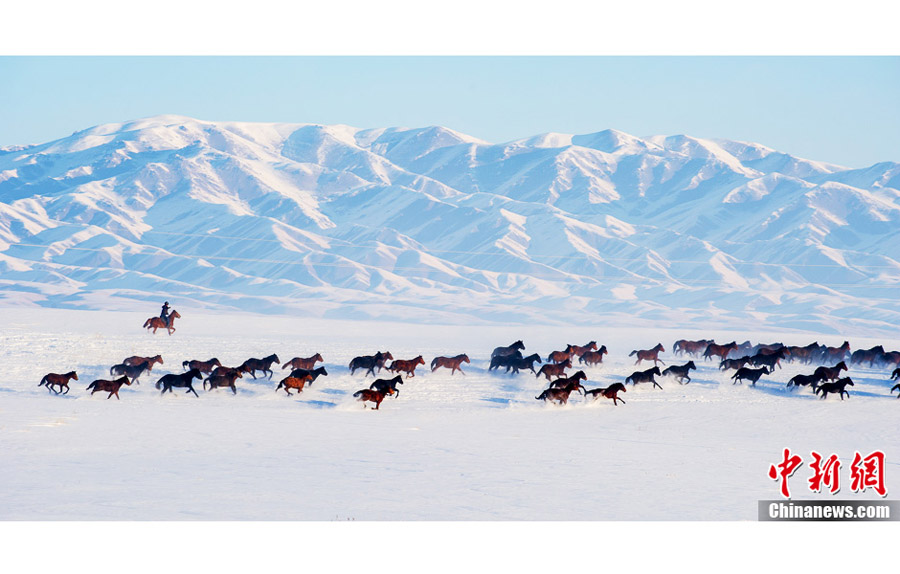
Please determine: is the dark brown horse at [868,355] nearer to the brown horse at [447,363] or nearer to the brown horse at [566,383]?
the brown horse at [566,383]

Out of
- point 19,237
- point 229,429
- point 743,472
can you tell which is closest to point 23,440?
point 229,429

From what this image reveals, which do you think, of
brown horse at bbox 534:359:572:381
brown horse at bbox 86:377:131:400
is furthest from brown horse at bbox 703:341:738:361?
brown horse at bbox 86:377:131:400

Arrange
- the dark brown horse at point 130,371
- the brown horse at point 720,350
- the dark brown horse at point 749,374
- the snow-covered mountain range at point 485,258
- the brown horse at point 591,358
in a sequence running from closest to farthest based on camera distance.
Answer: the dark brown horse at point 130,371 < the dark brown horse at point 749,374 < the brown horse at point 591,358 < the brown horse at point 720,350 < the snow-covered mountain range at point 485,258

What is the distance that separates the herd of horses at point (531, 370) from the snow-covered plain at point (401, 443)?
35 centimetres

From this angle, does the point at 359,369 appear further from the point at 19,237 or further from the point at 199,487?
the point at 19,237

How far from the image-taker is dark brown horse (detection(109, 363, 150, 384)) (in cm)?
2820

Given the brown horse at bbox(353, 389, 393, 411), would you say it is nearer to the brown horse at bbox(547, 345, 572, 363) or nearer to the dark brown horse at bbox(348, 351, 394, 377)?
the dark brown horse at bbox(348, 351, 394, 377)

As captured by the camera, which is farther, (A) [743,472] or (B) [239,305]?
(B) [239,305]

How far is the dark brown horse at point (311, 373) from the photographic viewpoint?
90.7ft

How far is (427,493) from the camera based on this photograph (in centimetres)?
1680

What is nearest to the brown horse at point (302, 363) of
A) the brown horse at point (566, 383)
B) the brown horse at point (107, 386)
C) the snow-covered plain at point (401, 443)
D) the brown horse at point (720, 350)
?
the snow-covered plain at point (401, 443)

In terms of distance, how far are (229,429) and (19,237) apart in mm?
165024

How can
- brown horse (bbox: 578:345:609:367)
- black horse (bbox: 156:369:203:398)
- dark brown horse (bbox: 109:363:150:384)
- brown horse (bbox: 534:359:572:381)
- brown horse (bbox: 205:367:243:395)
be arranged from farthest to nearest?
brown horse (bbox: 578:345:609:367), brown horse (bbox: 534:359:572:381), dark brown horse (bbox: 109:363:150:384), brown horse (bbox: 205:367:243:395), black horse (bbox: 156:369:203:398)

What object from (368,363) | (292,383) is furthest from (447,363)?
(292,383)
